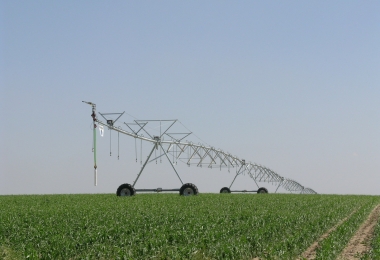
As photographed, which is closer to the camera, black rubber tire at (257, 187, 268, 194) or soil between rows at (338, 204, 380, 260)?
soil between rows at (338, 204, 380, 260)

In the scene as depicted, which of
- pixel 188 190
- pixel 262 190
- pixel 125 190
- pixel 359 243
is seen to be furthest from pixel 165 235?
pixel 262 190

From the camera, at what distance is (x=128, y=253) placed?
13.7 metres

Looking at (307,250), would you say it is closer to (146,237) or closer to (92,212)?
(146,237)

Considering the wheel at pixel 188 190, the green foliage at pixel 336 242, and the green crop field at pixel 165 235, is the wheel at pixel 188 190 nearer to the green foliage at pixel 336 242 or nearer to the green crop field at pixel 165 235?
the green crop field at pixel 165 235

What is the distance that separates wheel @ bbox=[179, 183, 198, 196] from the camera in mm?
37222

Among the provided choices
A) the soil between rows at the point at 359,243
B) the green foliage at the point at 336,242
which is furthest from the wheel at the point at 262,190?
the green foliage at the point at 336,242

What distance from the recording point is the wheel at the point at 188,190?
122 ft

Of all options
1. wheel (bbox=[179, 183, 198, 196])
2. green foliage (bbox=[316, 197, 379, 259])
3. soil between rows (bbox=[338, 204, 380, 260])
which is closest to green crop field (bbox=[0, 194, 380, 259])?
green foliage (bbox=[316, 197, 379, 259])

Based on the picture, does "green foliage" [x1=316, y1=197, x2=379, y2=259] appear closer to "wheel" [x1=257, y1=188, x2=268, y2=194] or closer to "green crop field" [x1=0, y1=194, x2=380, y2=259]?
"green crop field" [x1=0, y1=194, x2=380, y2=259]

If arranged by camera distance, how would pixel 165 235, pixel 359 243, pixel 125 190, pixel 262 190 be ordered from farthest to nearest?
pixel 262 190 < pixel 125 190 < pixel 359 243 < pixel 165 235

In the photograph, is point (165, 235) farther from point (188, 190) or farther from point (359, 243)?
point (188, 190)

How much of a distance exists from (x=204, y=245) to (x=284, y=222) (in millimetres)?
6749

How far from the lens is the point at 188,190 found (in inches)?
1475

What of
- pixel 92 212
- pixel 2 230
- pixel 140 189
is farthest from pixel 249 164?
pixel 2 230
